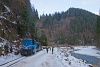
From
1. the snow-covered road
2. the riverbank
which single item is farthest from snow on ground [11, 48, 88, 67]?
the riverbank

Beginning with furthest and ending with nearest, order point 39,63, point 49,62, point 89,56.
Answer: point 89,56 < point 49,62 < point 39,63

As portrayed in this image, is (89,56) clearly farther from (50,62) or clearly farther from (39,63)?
(39,63)

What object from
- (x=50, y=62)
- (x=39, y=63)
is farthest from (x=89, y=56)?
(x=39, y=63)

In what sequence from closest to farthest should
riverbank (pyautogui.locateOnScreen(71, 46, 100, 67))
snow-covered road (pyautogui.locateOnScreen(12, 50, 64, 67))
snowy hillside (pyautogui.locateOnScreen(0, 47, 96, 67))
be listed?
snow-covered road (pyautogui.locateOnScreen(12, 50, 64, 67))
snowy hillside (pyautogui.locateOnScreen(0, 47, 96, 67))
riverbank (pyautogui.locateOnScreen(71, 46, 100, 67))

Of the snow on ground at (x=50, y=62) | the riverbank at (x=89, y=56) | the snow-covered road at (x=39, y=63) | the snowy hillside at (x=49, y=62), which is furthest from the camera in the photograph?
the riverbank at (x=89, y=56)

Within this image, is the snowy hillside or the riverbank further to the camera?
the riverbank

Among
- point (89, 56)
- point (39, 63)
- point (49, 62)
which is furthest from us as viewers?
point (89, 56)

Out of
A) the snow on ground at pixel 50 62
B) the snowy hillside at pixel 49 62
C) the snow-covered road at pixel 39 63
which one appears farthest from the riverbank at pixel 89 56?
the snow-covered road at pixel 39 63

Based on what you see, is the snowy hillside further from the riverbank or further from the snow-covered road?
the riverbank

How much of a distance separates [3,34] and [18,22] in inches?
496

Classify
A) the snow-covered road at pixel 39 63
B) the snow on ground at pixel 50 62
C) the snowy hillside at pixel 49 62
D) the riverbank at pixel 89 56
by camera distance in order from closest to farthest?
the snow-covered road at pixel 39 63, the snowy hillside at pixel 49 62, the snow on ground at pixel 50 62, the riverbank at pixel 89 56

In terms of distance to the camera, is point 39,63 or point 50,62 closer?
point 39,63

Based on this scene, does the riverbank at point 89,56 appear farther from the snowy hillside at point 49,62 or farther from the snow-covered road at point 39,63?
the snow-covered road at point 39,63

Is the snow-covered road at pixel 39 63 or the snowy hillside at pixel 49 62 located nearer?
the snow-covered road at pixel 39 63
